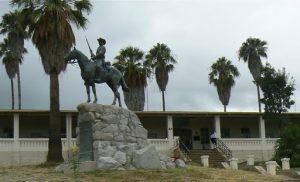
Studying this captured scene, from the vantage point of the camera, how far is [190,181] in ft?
62.7

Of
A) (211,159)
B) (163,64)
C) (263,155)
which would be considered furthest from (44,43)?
(163,64)

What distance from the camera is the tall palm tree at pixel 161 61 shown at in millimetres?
55369

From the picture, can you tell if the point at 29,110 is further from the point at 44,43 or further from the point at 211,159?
the point at 211,159

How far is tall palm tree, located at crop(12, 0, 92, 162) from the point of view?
98.8ft

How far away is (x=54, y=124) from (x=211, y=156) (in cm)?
1304

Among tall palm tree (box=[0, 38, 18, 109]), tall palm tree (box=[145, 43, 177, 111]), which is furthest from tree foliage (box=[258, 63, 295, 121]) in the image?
tall palm tree (box=[0, 38, 18, 109])

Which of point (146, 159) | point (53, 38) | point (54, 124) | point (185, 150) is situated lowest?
point (185, 150)

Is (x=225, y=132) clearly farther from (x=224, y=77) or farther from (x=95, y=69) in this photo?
(x=95, y=69)

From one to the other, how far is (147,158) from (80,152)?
2575 mm

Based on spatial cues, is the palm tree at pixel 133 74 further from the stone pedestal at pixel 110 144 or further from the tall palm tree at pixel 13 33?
the stone pedestal at pixel 110 144

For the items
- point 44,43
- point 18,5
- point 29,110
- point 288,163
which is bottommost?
point 288,163

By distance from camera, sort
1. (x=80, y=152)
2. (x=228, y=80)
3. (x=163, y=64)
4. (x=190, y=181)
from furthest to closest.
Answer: (x=228, y=80)
(x=163, y=64)
(x=80, y=152)
(x=190, y=181)

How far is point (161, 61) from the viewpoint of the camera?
183 ft

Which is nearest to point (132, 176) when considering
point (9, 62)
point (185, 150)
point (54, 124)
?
point (54, 124)
